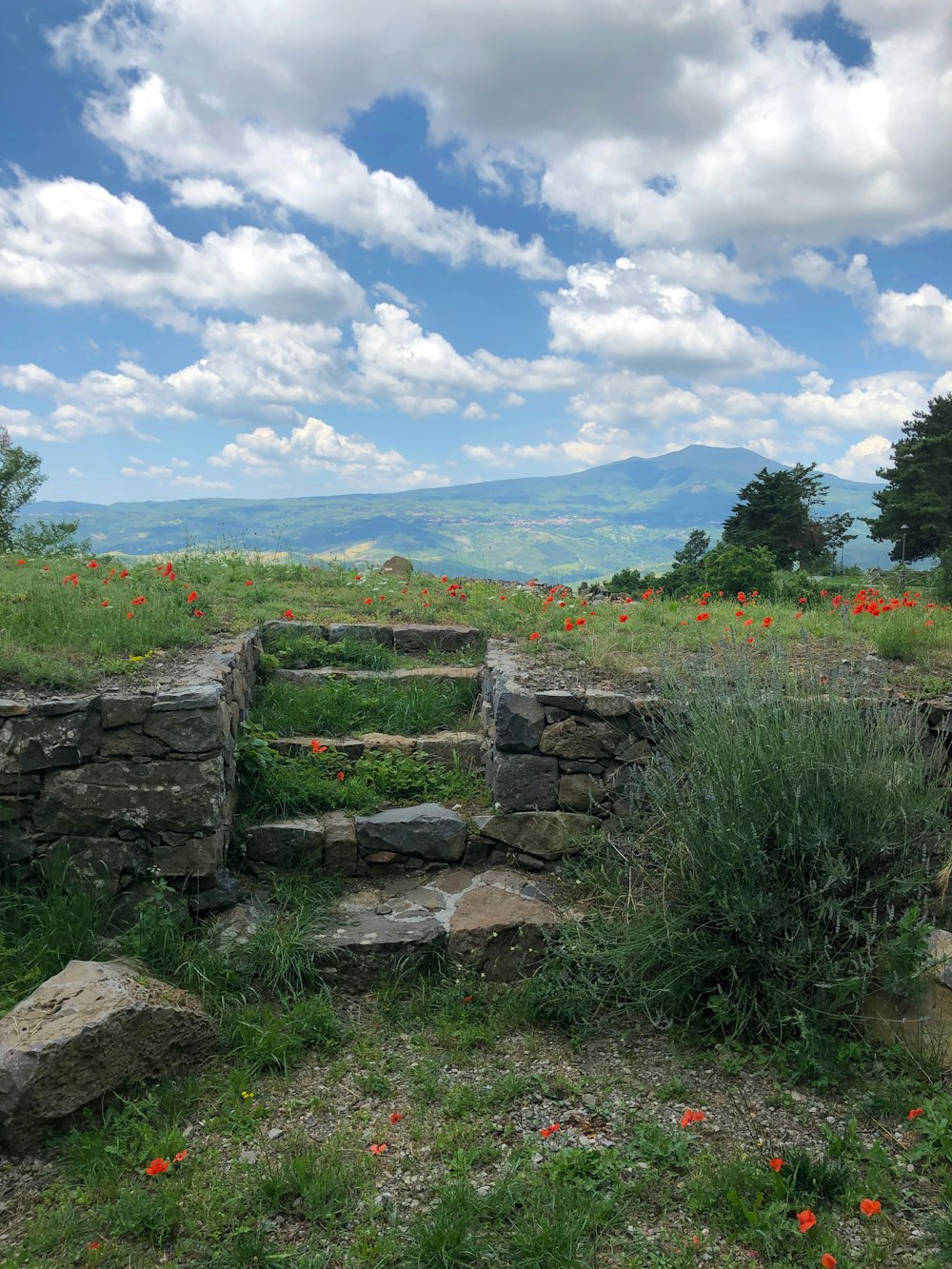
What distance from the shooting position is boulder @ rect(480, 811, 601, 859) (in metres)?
4.70

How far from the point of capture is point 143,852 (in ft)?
13.7

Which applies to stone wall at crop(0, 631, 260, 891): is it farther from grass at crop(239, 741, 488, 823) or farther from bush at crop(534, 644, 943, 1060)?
bush at crop(534, 644, 943, 1060)

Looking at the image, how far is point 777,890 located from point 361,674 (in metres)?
3.80

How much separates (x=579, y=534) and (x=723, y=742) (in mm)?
180409

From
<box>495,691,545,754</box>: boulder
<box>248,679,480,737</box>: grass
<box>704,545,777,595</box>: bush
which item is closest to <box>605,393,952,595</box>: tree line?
<box>704,545,777,595</box>: bush

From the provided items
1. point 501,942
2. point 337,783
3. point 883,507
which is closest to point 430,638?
point 337,783

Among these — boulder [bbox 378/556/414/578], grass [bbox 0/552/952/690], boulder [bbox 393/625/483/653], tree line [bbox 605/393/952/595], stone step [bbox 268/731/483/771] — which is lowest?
stone step [bbox 268/731/483/771]

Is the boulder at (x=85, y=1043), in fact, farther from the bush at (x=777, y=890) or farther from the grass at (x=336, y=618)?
the grass at (x=336, y=618)

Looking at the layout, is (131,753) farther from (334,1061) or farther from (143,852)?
(334,1061)

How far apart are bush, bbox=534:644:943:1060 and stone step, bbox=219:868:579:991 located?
0.65 feet

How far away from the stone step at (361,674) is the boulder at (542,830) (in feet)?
5.97

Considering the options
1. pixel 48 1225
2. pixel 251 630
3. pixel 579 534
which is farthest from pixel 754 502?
pixel 579 534

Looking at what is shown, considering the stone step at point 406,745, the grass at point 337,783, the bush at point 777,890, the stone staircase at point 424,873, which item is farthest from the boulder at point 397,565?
the bush at point 777,890

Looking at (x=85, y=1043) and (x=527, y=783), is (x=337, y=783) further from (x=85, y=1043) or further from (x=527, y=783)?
(x=85, y=1043)
